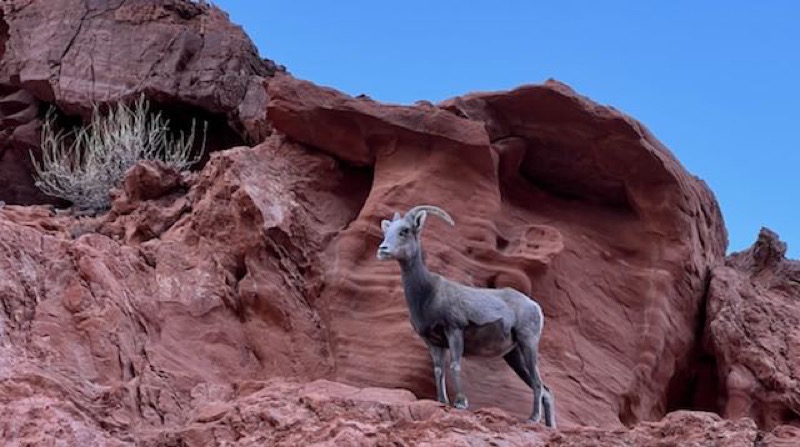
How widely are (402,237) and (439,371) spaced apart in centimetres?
104

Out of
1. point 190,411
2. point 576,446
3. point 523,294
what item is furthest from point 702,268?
point 190,411

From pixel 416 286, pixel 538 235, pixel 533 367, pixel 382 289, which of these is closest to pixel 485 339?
pixel 533 367

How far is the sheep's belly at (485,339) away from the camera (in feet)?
27.5

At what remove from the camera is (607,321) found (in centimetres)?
1033

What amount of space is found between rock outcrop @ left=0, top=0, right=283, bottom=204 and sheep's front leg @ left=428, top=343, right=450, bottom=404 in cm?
992

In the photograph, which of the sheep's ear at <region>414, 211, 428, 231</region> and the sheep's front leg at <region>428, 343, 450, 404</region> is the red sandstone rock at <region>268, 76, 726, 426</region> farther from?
the sheep's ear at <region>414, 211, 428, 231</region>

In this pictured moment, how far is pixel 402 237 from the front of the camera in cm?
818

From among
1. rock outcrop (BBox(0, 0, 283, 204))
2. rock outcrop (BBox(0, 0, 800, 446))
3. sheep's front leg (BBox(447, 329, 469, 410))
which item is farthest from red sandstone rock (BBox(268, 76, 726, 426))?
rock outcrop (BBox(0, 0, 283, 204))

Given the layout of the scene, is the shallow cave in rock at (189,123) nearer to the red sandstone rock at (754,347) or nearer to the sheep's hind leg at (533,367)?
the red sandstone rock at (754,347)

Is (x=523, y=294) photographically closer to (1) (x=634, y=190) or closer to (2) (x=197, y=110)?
(1) (x=634, y=190)

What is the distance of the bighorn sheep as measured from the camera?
8.18 m

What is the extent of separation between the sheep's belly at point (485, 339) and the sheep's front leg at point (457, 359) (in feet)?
0.31

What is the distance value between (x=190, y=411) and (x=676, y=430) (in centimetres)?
339

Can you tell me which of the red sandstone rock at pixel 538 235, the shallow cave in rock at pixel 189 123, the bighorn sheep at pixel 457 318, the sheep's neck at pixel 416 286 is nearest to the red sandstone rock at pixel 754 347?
the red sandstone rock at pixel 538 235
